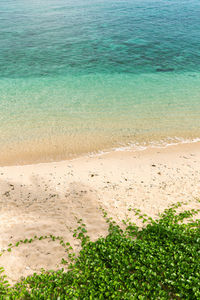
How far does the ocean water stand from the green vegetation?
785 centimetres

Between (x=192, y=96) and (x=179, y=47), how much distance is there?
61.6 feet

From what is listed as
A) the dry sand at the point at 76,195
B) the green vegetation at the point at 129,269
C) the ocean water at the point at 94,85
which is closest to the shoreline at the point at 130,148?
the ocean water at the point at 94,85

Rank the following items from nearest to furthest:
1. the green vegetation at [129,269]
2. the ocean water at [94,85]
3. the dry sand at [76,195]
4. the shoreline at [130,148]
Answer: the green vegetation at [129,269] < the dry sand at [76,195] < the shoreline at [130,148] < the ocean water at [94,85]

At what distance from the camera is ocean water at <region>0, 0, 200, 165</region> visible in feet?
56.8

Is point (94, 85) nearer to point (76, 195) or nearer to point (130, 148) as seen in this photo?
→ point (130, 148)

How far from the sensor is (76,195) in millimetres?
11750

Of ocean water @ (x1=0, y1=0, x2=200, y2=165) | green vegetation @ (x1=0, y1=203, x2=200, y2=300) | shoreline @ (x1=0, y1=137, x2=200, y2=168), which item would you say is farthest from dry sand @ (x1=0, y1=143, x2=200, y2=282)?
ocean water @ (x1=0, y1=0, x2=200, y2=165)

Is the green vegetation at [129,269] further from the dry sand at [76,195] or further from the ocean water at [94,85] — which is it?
the ocean water at [94,85]

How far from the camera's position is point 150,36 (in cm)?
4244

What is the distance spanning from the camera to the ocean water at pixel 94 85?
17.3 metres

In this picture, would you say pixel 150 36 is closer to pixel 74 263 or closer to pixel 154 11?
pixel 154 11

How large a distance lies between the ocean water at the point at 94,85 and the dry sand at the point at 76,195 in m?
2.26

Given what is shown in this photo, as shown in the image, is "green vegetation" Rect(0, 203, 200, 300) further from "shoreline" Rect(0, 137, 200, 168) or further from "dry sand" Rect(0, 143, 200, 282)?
"shoreline" Rect(0, 137, 200, 168)

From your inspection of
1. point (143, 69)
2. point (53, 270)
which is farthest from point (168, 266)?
point (143, 69)
